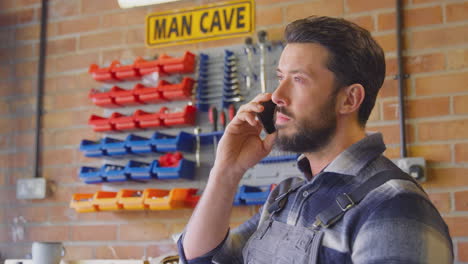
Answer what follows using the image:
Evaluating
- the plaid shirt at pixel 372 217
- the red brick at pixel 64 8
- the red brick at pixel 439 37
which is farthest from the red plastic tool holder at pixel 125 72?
the plaid shirt at pixel 372 217

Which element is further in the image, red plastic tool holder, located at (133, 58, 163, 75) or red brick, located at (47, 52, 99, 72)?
red brick, located at (47, 52, 99, 72)

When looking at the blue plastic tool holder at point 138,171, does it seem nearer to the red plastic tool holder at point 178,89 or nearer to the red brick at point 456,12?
the red plastic tool holder at point 178,89

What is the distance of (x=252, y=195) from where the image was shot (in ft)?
→ 7.63

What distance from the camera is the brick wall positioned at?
221cm

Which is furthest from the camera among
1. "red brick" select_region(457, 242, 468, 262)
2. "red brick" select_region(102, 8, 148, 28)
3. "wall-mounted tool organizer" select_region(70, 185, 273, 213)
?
"red brick" select_region(102, 8, 148, 28)

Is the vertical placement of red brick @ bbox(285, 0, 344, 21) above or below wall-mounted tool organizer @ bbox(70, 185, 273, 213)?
above

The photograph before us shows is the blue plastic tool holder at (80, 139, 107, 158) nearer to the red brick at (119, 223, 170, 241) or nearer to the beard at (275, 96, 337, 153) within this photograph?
the red brick at (119, 223, 170, 241)

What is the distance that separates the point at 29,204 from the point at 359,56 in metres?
2.05

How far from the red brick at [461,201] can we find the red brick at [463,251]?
124 millimetres

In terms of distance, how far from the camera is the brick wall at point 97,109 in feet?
7.24

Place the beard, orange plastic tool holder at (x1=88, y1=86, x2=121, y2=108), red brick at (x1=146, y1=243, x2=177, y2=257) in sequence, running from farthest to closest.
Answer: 1. orange plastic tool holder at (x1=88, y1=86, x2=121, y2=108)
2. red brick at (x1=146, y1=243, x2=177, y2=257)
3. the beard

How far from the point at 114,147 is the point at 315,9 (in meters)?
1.04

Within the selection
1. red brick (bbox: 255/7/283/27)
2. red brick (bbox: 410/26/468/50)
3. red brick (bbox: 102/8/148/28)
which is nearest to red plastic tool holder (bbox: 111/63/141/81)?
red brick (bbox: 102/8/148/28)

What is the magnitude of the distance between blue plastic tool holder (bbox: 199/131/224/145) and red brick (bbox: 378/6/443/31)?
2.52 feet
